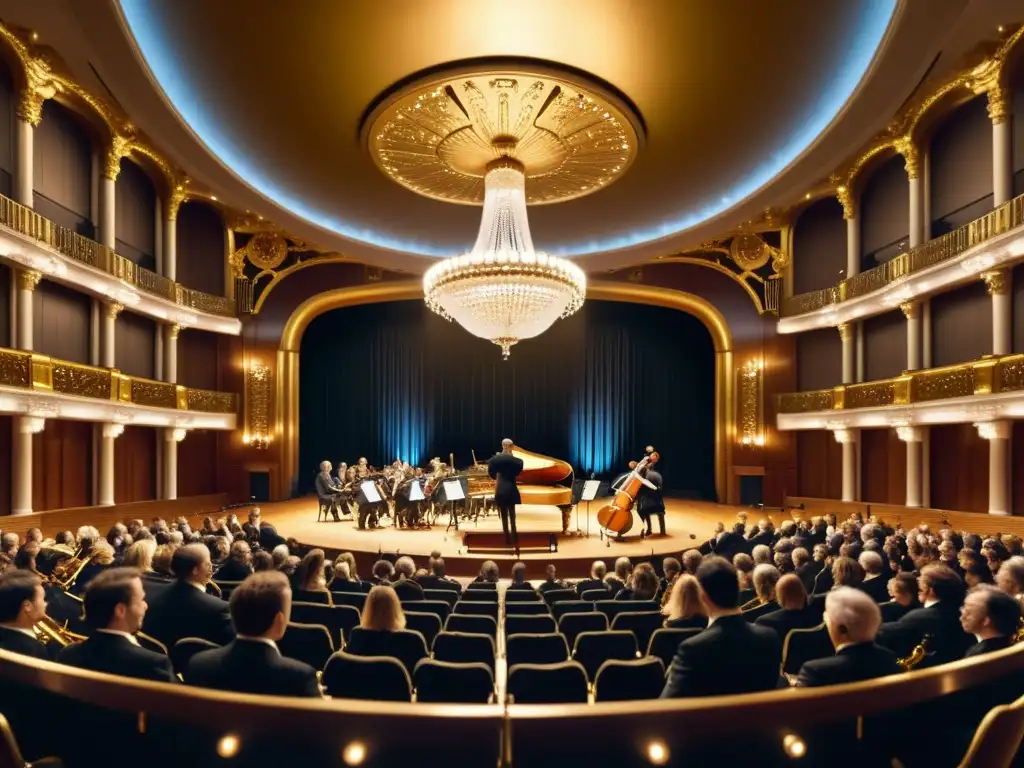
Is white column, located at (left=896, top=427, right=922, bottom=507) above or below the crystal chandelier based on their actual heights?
below

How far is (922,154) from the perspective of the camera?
1470cm

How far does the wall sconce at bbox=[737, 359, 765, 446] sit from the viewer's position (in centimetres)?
1883

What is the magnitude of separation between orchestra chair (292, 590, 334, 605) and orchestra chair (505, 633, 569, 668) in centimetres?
176

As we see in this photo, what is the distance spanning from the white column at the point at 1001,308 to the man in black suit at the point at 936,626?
1105cm

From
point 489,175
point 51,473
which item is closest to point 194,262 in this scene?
point 51,473

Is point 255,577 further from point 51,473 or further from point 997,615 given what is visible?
point 51,473

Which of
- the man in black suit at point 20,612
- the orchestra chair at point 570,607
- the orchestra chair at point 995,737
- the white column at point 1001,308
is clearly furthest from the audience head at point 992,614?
the white column at point 1001,308

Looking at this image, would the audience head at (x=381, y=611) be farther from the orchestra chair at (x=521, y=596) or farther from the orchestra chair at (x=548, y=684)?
the orchestra chair at (x=521, y=596)

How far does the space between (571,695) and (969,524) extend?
12884mm

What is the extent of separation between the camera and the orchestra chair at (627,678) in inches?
121

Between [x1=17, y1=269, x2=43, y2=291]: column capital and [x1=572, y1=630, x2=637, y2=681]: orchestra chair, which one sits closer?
[x1=572, y1=630, x2=637, y2=681]: orchestra chair

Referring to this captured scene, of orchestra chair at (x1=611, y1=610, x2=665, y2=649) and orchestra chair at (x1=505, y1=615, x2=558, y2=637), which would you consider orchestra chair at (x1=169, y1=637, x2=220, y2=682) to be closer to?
orchestra chair at (x1=505, y1=615, x2=558, y2=637)

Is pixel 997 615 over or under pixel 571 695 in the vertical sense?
over

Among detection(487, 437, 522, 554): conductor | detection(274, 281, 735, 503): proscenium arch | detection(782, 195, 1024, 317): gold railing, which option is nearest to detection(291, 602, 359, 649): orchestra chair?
detection(487, 437, 522, 554): conductor
